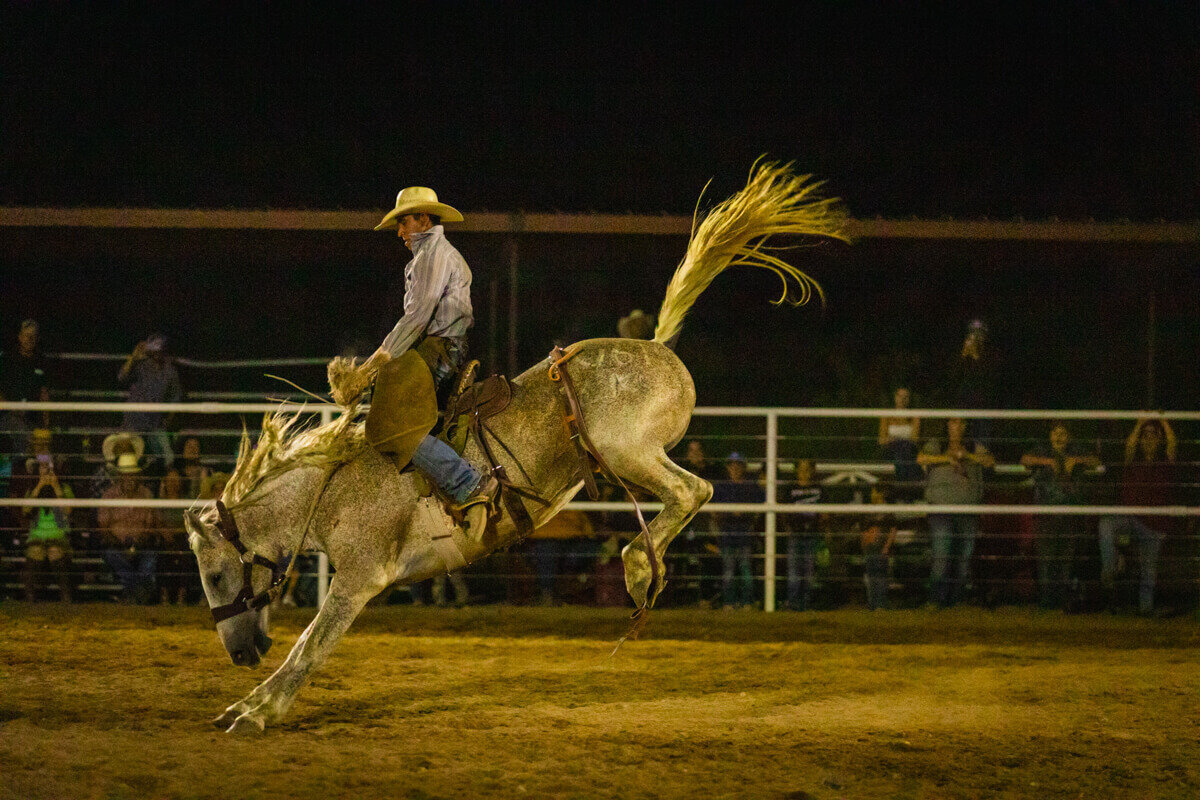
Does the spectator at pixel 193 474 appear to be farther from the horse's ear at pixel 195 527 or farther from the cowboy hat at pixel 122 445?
the horse's ear at pixel 195 527

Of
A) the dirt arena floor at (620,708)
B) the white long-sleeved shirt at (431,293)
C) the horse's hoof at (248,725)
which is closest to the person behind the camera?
the dirt arena floor at (620,708)

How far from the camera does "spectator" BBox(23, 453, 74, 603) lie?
790 cm

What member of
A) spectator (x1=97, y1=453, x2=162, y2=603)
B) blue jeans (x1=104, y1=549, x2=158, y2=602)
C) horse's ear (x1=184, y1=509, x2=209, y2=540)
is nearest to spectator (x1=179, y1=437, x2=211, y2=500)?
spectator (x1=97, y1=453, x2=162, y2=603)

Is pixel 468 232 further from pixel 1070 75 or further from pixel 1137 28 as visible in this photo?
pixel 1137 28

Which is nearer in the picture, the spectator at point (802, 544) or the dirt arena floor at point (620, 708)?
the dirt arena floor at point (620, 708)

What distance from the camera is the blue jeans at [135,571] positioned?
7.89m

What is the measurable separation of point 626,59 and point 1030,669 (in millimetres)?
11409

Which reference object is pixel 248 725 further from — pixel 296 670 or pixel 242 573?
pixel 242 573

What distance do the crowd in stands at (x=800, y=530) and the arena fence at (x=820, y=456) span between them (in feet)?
0.28

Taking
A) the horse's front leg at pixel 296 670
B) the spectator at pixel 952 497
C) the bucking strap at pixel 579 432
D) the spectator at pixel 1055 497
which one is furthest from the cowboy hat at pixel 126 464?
the spectator at pixel 1055 497

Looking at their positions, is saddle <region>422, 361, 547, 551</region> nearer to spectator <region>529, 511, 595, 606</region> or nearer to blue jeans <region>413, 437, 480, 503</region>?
blue jeans <region>413, 437, 480, 503</region>

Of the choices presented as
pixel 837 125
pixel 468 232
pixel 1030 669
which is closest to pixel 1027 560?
pixel 1030 669

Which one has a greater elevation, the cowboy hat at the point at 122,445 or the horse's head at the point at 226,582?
the cowboy hat at the point at 122,445

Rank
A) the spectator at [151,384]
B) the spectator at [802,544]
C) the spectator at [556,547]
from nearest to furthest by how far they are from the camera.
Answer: the spectator at [556,547]
the spectator at [802,544]
the spectator at [151,384]
